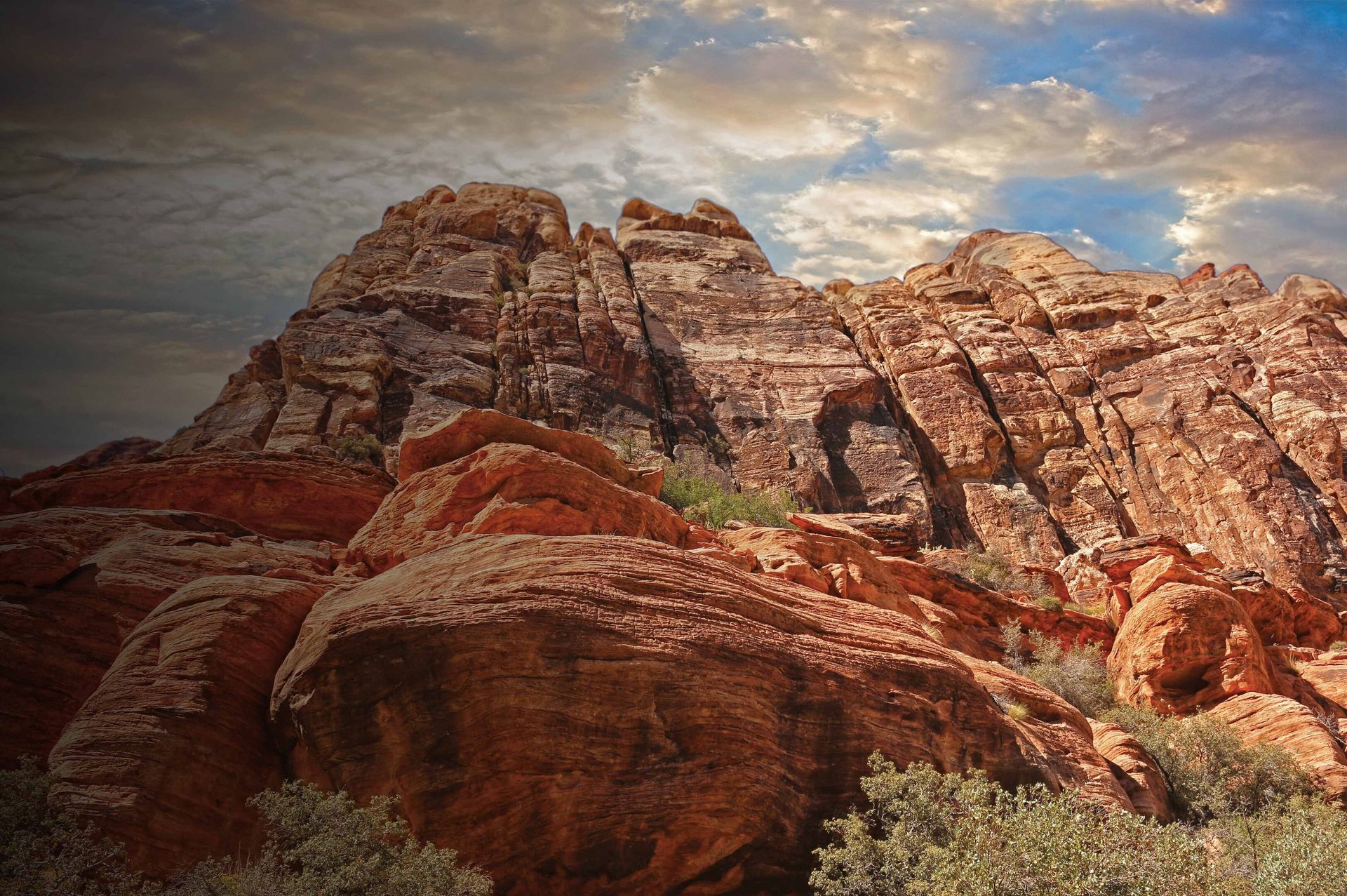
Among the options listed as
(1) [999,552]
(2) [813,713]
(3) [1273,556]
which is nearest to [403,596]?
(2) [813,713]

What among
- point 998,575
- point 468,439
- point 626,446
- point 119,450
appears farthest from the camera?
point 626,446

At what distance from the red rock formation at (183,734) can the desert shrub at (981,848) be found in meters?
8.53

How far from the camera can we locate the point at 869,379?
58.8m

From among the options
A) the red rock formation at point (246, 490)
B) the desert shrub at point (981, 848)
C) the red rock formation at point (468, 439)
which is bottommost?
the desert shrub at point (981, 848)

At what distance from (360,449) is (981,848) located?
35046 millimetres

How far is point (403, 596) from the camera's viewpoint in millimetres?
13469

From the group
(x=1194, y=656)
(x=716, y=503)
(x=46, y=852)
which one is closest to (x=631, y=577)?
(x=46, y=852)

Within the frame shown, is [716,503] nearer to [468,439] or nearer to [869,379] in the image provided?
[468,439]

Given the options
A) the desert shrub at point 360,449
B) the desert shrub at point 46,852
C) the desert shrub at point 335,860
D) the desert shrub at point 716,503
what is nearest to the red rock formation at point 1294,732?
the desert shrub at point 716,503

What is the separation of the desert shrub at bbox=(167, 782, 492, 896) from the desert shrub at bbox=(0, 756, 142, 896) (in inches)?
32.9

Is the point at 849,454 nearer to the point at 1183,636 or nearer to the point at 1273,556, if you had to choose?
the point at 1273,556

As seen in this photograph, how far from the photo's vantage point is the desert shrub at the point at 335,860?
1042 cm

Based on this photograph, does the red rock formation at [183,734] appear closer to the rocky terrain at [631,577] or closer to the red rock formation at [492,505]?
the rocky terrain at [631,577]

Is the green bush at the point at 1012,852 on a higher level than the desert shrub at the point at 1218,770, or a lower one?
higher
